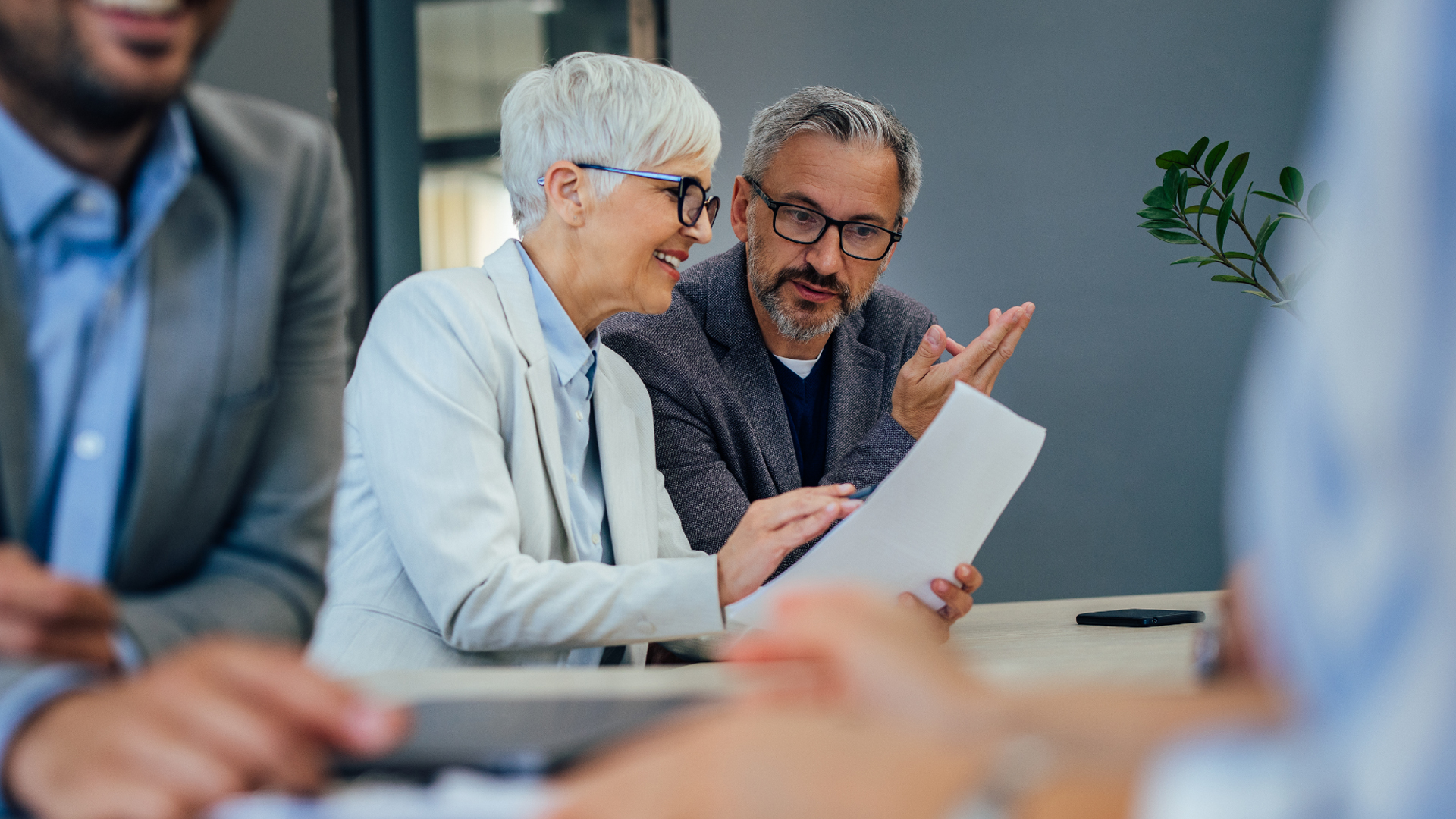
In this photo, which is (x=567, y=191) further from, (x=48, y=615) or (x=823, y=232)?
(x=48, y=615)

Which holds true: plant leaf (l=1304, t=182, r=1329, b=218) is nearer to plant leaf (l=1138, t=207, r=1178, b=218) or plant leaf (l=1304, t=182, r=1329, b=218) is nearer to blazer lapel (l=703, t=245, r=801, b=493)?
plant leaf (l=1138, t=207, r=1178, b=218)

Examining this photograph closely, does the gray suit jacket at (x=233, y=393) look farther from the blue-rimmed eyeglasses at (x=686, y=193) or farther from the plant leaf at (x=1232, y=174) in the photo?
the plant leaf at (x=1232, y=174)

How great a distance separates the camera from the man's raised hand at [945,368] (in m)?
1.82

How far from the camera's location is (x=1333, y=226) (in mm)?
407

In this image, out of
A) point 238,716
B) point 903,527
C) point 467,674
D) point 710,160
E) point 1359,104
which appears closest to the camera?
point 1359,104

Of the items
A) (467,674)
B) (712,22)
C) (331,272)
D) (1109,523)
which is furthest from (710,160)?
(1109,523)

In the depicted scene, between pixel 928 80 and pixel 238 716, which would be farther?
pixel 928 80

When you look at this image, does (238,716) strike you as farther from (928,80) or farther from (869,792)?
(928,80)

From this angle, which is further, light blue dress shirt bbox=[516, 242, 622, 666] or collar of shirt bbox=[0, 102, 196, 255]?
light blue dress shirt bbox=[516, 242, 622, 666]

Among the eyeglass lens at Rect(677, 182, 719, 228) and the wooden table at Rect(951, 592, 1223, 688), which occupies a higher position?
the eyeglass lens at Rect(677, 182, 719, 228)

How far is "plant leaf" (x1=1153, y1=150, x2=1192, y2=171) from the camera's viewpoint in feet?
8.62

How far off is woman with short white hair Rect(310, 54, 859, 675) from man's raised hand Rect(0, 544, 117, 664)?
0.59 meters

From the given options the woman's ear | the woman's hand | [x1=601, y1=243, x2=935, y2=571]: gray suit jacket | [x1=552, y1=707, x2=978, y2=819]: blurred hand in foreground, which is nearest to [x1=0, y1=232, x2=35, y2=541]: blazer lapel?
[x1=552, y1=707, x2=978, y2=819]: blurred hand in foreground

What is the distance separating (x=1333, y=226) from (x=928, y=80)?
3.31 meters
